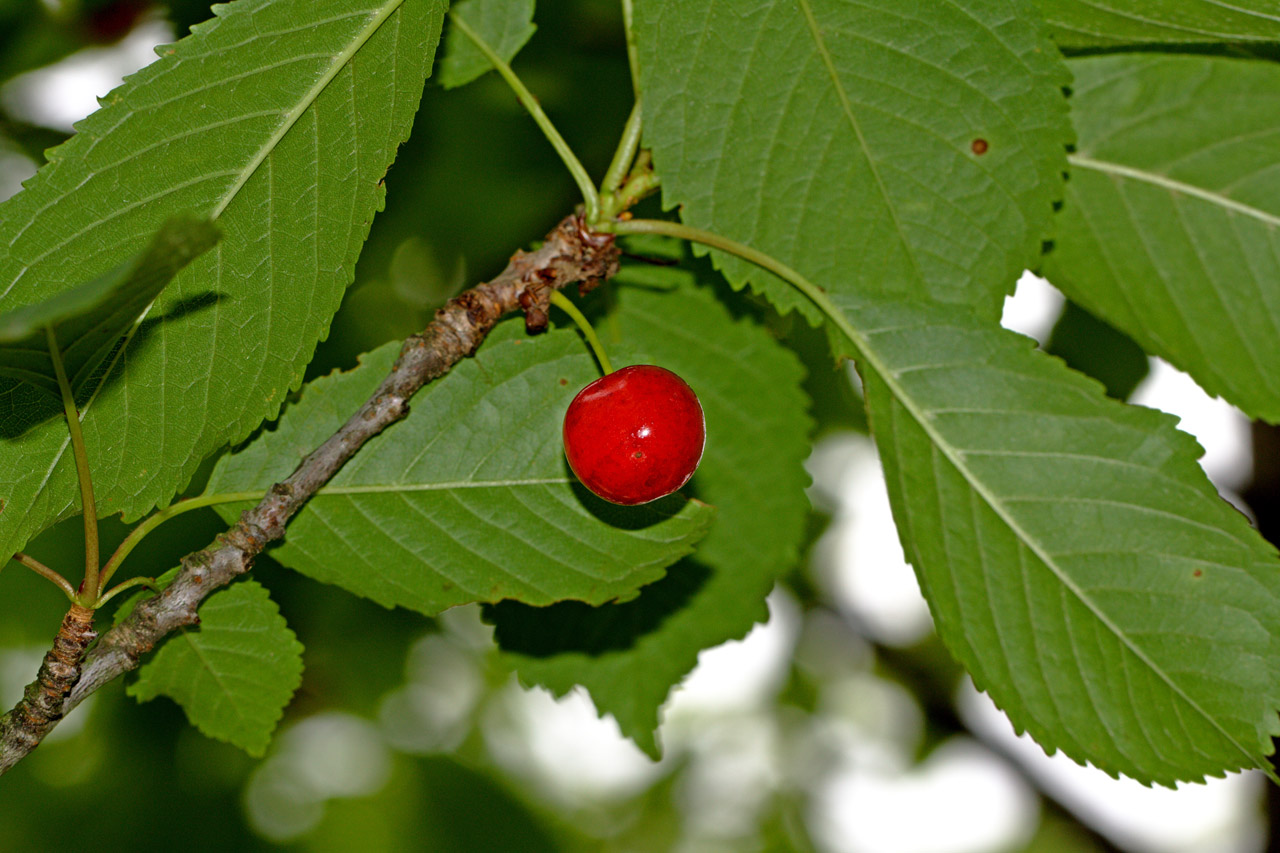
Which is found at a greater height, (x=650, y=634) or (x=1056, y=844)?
(x=650, y=634)

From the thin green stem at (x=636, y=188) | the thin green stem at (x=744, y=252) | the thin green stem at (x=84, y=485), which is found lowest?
the thin green stem at (x=84, y=485)

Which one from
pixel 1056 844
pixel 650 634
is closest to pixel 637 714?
pixel 650 634

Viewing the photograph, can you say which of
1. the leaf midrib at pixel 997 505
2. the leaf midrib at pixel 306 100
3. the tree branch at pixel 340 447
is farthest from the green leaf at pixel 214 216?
the leaf midrib at pixel 997 505

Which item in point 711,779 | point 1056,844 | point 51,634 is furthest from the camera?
point 711,779

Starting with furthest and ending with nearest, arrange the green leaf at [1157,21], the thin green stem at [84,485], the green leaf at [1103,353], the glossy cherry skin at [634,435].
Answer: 1. the green leaf at [1103,353]
2. the green leaf at [1157,21]
3. the glossy cherry skin at [634,435]
4. the thin green stem at [84,485]

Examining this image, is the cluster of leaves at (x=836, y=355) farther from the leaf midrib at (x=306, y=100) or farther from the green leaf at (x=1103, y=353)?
the green leaf at (x=1103, y=353)

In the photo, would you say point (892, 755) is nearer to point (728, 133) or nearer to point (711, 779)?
point (711, 779)

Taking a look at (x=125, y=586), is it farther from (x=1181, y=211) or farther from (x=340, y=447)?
(x=1181, y=211)

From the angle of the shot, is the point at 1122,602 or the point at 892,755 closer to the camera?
the point at 1122,602
